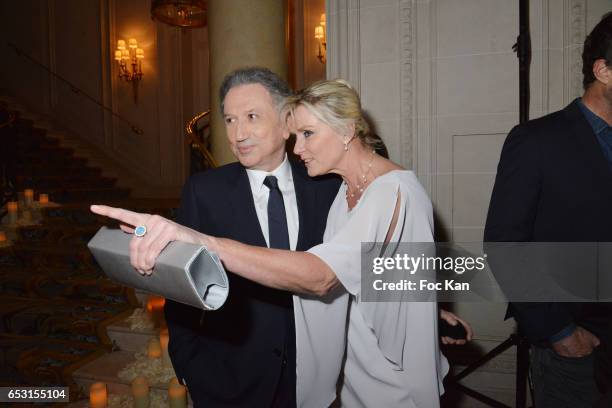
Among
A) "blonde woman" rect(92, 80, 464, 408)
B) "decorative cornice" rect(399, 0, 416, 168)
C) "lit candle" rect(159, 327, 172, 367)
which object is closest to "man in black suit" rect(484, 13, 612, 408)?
"blonde woman" rect(92, 80, 464, 408)

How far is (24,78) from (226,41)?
8600 millimetres

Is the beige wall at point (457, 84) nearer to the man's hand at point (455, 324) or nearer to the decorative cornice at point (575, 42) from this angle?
the decorative cornice at point (575, 42)

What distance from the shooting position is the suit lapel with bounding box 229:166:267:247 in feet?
5.08

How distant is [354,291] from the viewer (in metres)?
1.23

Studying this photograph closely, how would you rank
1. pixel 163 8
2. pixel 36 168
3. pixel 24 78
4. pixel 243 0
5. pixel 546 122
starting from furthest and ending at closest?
pixel 24 78, pixel 36 168, pixel 163 8, pixel 243 0, pixel 546 122

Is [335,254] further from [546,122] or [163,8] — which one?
[163,8]

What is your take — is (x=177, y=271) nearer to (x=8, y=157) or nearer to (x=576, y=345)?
(x=576, y=345)

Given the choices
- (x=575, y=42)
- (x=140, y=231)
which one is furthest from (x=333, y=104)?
(x=575, y=42)

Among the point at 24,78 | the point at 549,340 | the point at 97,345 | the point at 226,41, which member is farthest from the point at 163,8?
the point at 549,340

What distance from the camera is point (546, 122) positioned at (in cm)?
155

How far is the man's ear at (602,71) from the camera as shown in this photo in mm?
1449

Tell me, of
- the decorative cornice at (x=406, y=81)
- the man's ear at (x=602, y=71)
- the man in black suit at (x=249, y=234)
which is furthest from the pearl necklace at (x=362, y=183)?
the decorative cornice at (x=406, y=81)

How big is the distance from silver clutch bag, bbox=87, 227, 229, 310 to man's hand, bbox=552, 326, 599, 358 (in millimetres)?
1247

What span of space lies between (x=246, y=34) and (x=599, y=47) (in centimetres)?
222
